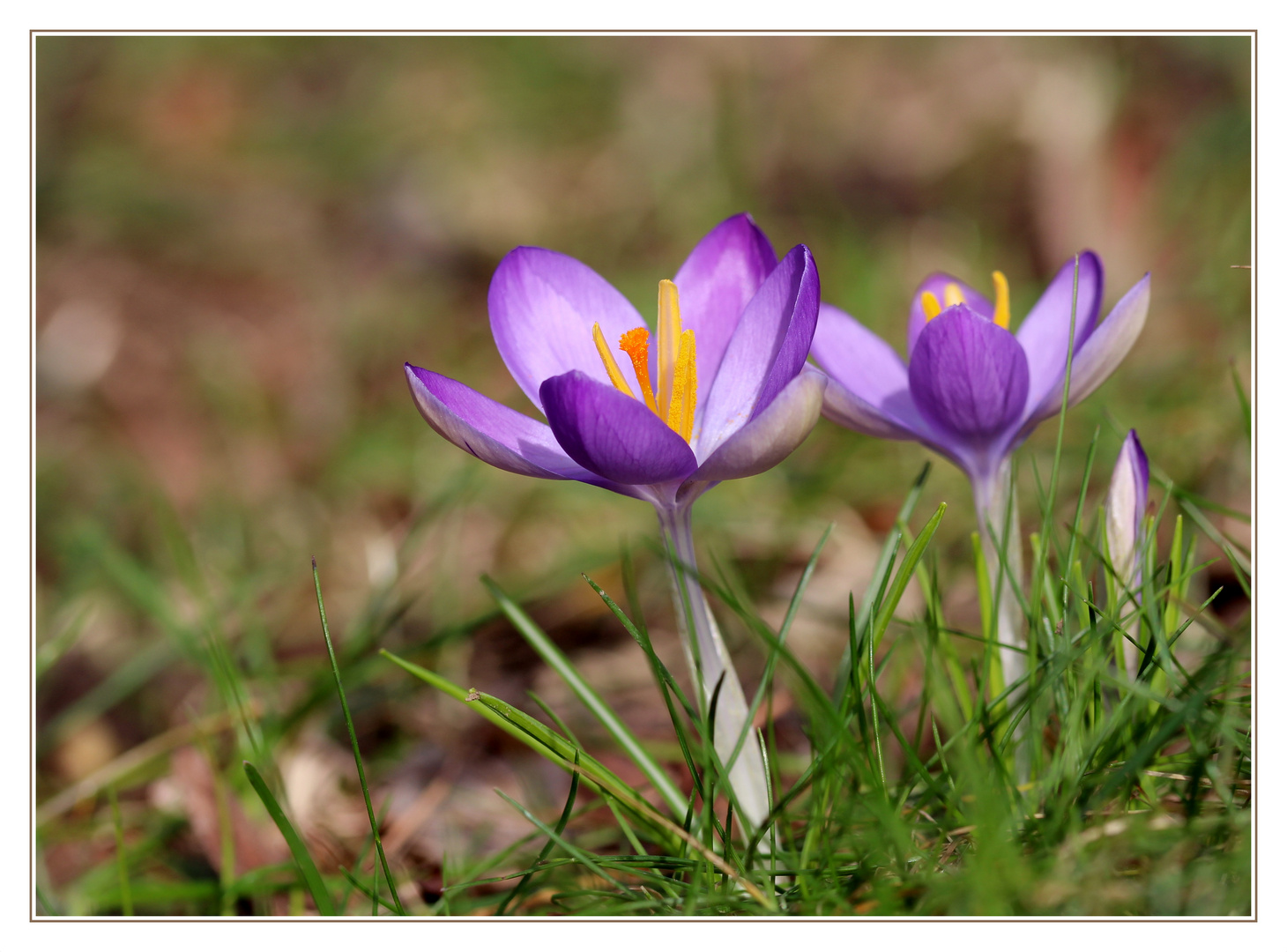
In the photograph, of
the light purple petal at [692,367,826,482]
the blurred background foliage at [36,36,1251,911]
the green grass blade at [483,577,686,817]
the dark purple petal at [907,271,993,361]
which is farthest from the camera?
the blurred background foliage at [36,36,1251,911]

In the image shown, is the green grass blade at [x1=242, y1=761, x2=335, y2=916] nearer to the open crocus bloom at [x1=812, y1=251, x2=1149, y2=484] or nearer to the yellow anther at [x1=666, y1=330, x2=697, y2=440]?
the yellow anther at [x1=666, y1=330, x2=697, y2=440]

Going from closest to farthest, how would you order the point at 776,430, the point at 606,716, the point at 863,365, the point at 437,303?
the point at 776,430
the point at 606,716
the point at 863,365
the point at 437,303

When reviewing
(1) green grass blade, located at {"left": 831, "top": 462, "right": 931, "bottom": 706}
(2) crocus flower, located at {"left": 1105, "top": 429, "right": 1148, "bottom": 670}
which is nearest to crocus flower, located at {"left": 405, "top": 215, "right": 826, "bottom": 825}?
(1) green grass blade, located at {"left": 831, "top": 462, "right": 931, "bottom": 706}

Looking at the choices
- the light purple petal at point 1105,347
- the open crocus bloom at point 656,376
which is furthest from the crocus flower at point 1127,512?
the open crocus bloom at point 656,376

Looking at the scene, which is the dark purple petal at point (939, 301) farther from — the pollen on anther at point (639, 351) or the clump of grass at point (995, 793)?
the pollen on anther at point (639, 351)

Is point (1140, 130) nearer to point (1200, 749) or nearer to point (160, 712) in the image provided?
point (1200, 749)

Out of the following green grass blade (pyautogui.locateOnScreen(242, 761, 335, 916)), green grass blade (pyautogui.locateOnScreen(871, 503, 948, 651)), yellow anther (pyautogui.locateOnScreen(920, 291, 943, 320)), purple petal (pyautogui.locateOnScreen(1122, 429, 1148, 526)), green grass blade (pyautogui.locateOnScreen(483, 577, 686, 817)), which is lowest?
green grass blade (pyautogui.locateOnScreen(242, 761, 335, 916))

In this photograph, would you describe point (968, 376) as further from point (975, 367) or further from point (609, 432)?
point (609, 432)

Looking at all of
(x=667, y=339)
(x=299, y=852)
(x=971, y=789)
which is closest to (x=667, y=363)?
(x=667, y=339)
